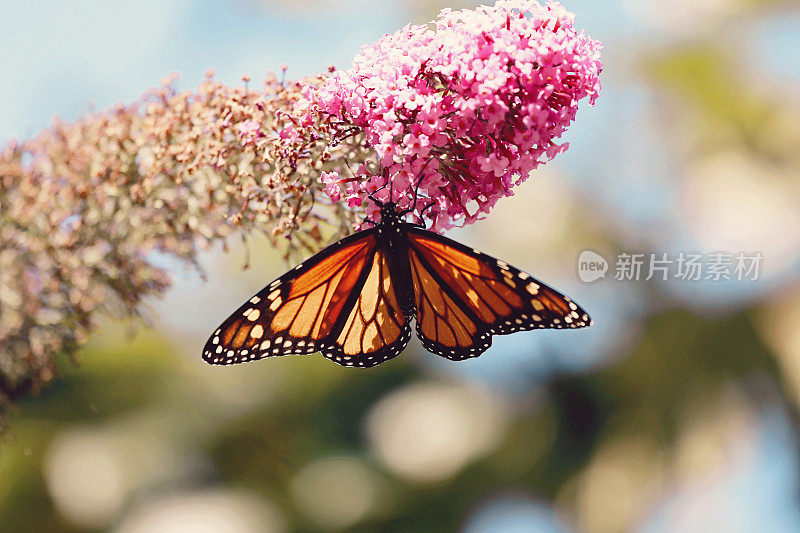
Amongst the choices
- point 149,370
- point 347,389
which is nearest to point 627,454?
point 347,389

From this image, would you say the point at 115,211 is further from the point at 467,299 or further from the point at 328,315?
the point at 467,299

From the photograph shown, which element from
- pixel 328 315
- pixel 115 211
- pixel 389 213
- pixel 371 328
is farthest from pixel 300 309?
pixel 115 211

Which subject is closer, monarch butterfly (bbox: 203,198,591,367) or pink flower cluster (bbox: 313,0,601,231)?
pink flower cluster (bbox: 313,0,601,231)

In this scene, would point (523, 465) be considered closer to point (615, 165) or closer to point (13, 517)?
point (615, 165)
